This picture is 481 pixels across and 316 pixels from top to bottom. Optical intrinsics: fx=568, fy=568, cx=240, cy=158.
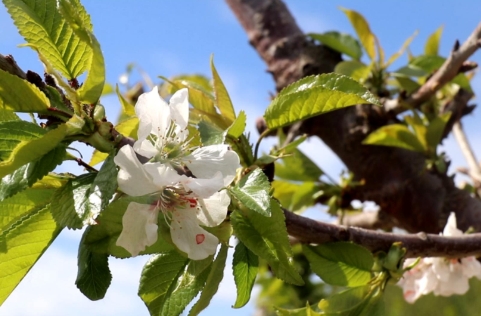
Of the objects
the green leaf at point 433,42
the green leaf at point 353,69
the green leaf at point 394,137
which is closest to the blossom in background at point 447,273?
the green leaf at point 394,137

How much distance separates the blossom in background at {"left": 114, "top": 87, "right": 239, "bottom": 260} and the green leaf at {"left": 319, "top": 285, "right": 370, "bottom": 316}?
22cm

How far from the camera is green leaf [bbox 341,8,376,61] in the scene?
1281 mm

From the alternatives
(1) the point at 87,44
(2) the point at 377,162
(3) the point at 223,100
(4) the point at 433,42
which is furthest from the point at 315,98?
(4) the point at 433,42

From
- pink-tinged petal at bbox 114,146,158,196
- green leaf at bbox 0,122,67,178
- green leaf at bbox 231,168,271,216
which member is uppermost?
green leaf at bbox 0,122,67,178

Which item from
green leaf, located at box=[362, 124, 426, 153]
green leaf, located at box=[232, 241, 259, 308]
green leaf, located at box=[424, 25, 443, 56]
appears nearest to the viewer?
green leaf, located at box=[232, 241, 259, 308]

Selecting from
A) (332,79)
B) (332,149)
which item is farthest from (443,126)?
(332,79)

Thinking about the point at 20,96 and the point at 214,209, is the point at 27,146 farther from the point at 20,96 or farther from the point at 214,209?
the point at 214,209

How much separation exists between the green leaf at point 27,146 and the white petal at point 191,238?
0.13 meters

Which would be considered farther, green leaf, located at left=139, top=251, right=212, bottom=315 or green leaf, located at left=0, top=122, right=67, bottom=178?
green leaf, located at left=139, top=251, right=212, bottom=315

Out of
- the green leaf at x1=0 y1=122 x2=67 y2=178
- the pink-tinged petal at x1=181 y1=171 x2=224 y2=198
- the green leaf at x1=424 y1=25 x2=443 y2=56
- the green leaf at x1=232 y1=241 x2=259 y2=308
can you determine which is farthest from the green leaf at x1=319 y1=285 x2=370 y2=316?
the green leaf at x1=424 y1=25 x2=443 y2=56

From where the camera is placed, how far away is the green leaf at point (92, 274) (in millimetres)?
509

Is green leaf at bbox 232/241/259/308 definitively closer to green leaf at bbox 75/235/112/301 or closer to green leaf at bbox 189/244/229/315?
green leaf at bbox 189/244/229/315

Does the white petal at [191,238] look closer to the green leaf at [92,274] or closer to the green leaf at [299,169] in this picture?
the green leaf at [92,274]

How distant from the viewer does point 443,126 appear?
3.87 feet
